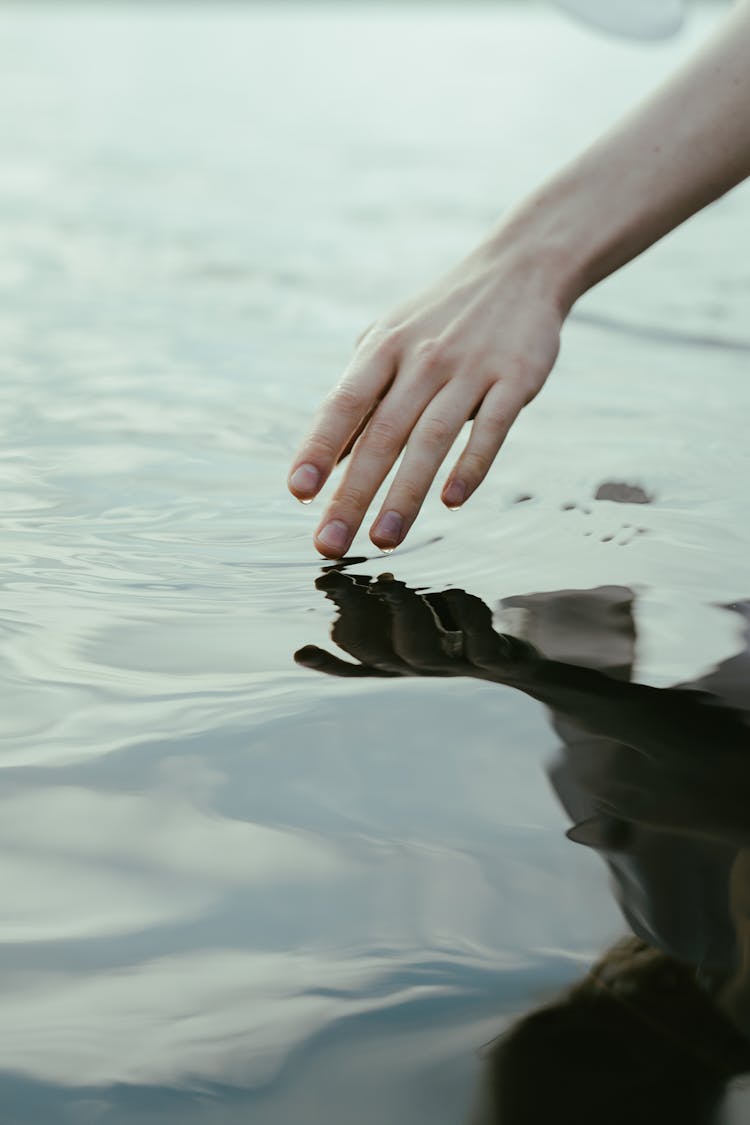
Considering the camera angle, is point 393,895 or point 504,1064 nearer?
point 504,1064

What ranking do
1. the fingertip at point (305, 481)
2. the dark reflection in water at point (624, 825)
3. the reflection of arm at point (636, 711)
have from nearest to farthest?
the dark reflection in water at point (624, 825)
the reflection of arm at point (636, 711)
the fingertip at point (305, 481)

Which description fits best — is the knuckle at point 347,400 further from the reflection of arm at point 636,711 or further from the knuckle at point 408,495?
the reflection of arm at point 636,711

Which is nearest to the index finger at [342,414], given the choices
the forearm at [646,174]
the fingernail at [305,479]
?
the fingernail at [305,479]

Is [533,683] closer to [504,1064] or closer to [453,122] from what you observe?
[504,1064]

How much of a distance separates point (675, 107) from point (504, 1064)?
72cm

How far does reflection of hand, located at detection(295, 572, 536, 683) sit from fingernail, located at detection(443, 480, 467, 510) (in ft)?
0.20

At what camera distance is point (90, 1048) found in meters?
0.51

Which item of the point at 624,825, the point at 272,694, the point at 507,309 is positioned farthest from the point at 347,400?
the point at 624,825

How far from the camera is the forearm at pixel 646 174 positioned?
38.1 inches

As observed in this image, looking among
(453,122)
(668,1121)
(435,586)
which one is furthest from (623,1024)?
(453,122)

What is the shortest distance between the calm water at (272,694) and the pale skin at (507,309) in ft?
0.28

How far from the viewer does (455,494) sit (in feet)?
3.06

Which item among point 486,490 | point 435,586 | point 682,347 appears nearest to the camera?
point 435,586

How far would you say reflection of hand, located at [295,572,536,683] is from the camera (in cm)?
82
